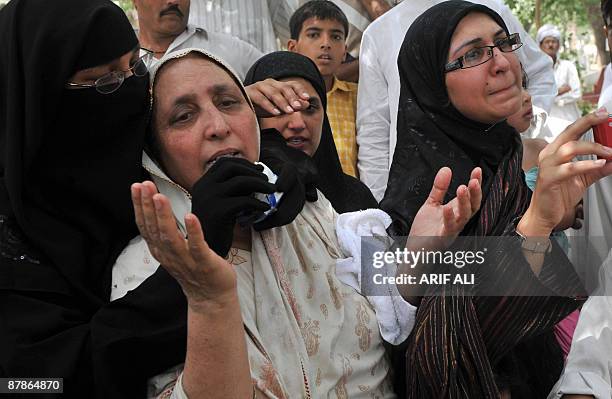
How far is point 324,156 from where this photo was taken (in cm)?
302

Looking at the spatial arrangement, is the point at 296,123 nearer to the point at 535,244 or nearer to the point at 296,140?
the point at 296,140

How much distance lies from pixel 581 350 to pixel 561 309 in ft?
0.74

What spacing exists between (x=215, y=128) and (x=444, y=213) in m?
0.65

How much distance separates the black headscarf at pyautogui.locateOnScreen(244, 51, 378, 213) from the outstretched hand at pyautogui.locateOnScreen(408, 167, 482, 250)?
26.7 inches

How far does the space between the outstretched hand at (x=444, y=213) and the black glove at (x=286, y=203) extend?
35 centimetres

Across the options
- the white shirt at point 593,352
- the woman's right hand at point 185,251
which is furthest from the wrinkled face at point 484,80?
the woman's right hand at point 185,251

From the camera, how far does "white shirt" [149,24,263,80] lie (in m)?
3.77

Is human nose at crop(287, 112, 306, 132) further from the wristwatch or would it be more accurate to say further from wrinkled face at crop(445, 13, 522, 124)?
the wristwatch

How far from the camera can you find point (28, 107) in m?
1.86

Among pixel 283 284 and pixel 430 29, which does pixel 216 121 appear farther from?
pixel 430 29

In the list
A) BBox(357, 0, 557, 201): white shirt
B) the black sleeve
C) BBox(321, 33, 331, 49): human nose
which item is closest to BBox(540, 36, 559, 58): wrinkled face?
BBox(357, 0, 557, 201): white shirt

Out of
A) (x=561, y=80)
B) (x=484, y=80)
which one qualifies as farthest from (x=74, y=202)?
(x=561, y=80)

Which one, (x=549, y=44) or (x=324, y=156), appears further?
(x=549, y=44)

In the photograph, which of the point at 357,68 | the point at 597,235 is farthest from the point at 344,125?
the point at 597,235
